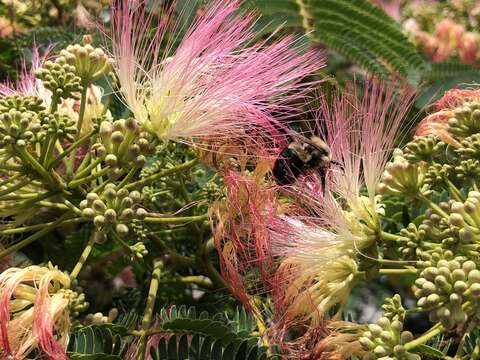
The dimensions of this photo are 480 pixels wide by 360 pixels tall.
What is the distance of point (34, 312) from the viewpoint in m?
2.29

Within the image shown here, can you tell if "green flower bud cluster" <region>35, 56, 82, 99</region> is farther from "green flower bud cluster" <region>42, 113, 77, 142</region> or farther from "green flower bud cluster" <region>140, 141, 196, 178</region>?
"green flower bud cluster" <region>140, 141, 196, 178</region>

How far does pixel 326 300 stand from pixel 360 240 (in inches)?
8.6

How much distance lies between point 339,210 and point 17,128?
3.19ft

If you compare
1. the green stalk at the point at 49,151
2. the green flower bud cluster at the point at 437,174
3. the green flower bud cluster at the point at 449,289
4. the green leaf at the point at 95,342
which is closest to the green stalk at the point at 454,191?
the green flower bud cluster at the point at 437,174

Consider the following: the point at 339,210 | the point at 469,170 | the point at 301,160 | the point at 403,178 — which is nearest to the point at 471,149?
the point at 469,170

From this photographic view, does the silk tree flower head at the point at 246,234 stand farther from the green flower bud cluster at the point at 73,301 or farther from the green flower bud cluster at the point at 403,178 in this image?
the green flower bud cluster at the point at 73,301

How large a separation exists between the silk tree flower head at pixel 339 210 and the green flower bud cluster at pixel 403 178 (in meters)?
0.10

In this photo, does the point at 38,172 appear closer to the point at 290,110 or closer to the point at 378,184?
the point at 290,110

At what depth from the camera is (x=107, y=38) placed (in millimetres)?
2963

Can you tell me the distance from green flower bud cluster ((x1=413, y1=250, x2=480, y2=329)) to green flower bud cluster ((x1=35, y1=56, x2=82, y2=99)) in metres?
1.16

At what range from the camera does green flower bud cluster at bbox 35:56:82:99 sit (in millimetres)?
2490

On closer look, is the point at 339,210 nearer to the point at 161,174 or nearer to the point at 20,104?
the point at 161,174

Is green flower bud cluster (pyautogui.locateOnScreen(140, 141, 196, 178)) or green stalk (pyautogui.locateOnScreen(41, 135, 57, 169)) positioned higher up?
green stalk (pyautogui.locateOnScreen(41, 135, 57, 169))

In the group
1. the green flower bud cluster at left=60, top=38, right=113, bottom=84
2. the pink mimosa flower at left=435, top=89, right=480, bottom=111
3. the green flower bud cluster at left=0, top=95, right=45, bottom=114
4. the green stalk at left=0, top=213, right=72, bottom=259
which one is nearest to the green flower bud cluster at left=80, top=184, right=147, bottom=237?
the green stalk at left=0, top=213, right=72, bottom=259
